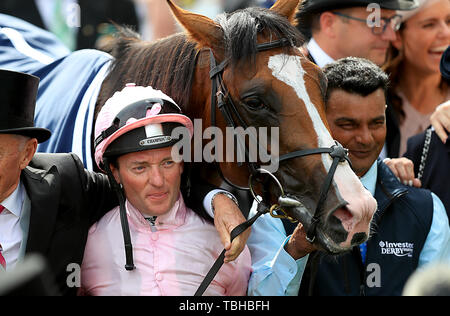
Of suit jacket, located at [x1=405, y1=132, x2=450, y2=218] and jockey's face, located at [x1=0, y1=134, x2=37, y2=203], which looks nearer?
jockey's face, located at [x1=0, y1=134, x2=37, y2=203]

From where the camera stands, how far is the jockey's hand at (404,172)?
138 inches

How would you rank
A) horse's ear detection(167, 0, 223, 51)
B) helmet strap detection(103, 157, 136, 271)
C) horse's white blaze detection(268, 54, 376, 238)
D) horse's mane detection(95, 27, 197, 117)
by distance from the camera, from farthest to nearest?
horse's mane detection(95, 27, 197, 117) < horse's ear detection(167, 0, 223, 51) < helmet strap detection(103, 157, 136, 271) < horse's white blaze detection(268, 54, 376, 238)

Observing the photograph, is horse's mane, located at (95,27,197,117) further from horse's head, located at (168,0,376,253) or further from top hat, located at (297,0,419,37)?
top hat, located at (297,0,419,37)

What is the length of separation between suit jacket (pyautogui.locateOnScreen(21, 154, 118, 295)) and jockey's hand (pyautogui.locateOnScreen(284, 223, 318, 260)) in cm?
89

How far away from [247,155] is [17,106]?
1.03m

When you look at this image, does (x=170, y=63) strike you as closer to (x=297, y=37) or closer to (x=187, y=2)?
(x=297, y=37)

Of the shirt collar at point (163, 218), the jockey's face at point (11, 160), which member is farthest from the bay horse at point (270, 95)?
the jockey's face at point (11, 160)

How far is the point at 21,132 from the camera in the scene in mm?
2664

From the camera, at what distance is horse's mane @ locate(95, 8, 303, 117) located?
9.58ft

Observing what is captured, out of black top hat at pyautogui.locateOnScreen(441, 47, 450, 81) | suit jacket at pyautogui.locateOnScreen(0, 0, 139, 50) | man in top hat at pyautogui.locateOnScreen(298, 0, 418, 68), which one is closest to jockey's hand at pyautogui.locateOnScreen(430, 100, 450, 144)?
black top hat at pyautogui.locateOnScreen(441, 47, 450, 81)

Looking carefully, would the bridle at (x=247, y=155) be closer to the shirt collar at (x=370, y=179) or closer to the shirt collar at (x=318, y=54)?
the shirt collar at (x=370, y=179)

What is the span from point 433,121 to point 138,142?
1.98 m

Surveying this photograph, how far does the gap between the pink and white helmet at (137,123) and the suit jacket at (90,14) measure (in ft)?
13.4
